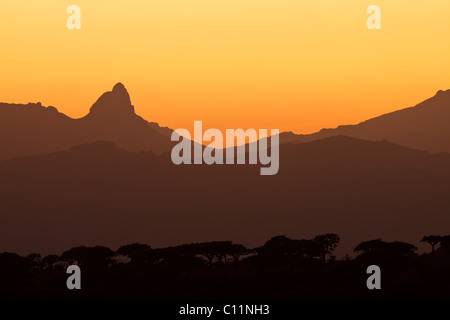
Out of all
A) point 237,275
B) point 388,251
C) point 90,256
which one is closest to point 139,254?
point 90,256

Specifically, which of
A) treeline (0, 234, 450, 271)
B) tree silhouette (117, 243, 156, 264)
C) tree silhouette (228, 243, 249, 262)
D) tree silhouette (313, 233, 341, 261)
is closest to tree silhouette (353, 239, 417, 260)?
treeline (0, 234, 450, 271)

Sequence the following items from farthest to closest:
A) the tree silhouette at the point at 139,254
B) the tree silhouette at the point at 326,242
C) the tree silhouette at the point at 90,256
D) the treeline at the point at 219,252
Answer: the tree silhouette at the point at 326,242, the tree silhouette at the point at 90,256, the tree silhouette at the point at 139,254, the treeline at the point at 219,252

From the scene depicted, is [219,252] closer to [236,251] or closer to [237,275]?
[236,251]

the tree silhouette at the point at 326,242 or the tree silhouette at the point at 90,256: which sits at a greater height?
the tree silhouette at the point at 326,242

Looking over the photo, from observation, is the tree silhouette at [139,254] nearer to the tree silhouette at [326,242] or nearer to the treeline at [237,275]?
the treeline at [237,275]

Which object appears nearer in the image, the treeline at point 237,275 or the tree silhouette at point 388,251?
the treeline at point 237,275

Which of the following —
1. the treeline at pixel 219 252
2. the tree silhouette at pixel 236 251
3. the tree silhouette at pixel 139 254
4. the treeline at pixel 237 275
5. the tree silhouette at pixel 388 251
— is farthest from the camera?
the tree silhouette at pixel 236 251

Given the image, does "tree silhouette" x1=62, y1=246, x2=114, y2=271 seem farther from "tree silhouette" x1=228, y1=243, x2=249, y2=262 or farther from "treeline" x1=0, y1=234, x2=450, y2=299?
"tree silhouette" x1=228, y1=243, x2=249, y2=262

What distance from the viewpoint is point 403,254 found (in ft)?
544

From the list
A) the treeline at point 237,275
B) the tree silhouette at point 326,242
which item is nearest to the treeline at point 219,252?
the tree silhouette at point 326,242
